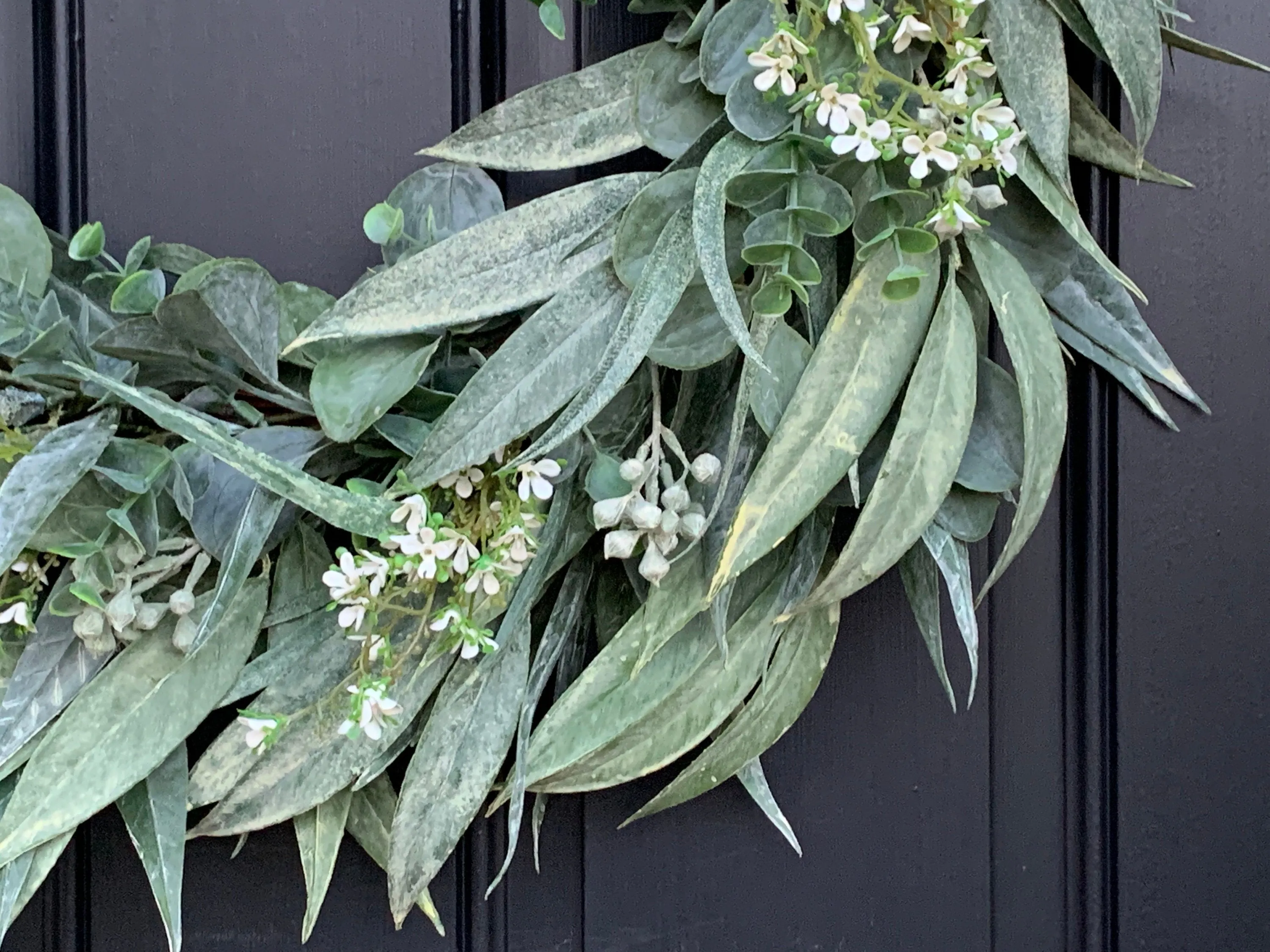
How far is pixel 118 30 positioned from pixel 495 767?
0.45m

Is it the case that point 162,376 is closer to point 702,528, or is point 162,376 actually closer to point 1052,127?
point 702,528

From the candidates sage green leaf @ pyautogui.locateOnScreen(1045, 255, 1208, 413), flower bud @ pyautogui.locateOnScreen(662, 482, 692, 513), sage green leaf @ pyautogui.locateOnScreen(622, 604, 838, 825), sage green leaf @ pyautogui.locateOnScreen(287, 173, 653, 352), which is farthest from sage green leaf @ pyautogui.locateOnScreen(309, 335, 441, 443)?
sage green leaf @ pyautogui.locateOnScreen(1045, 255, 1208, 413)

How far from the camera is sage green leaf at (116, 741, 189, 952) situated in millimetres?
408

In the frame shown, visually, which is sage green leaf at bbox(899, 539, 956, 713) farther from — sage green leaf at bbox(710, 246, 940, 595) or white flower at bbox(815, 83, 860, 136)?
white flower at bbox(815, 83, 860, 136)

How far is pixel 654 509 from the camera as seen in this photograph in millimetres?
378

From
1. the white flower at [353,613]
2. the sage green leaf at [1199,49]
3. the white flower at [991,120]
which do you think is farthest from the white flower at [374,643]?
the sage green leaf at [1199,49]

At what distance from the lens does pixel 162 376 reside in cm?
42

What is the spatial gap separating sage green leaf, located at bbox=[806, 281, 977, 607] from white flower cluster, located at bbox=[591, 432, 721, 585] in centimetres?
7

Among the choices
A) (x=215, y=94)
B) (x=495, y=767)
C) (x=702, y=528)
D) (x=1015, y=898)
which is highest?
(x=215, y=94)

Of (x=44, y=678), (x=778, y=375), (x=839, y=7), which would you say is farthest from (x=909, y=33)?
(x=44, y=678)

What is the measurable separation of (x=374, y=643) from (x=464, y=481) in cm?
8

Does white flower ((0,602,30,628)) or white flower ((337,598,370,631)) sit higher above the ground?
white flower ((337,598,370,631))

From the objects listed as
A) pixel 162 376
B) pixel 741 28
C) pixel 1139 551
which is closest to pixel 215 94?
pixel 162 376

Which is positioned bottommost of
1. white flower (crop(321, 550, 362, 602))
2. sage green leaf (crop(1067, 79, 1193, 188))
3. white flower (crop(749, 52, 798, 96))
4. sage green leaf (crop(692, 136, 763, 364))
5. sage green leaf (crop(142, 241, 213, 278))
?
white flower (crop(321, 550, 362, 602))
